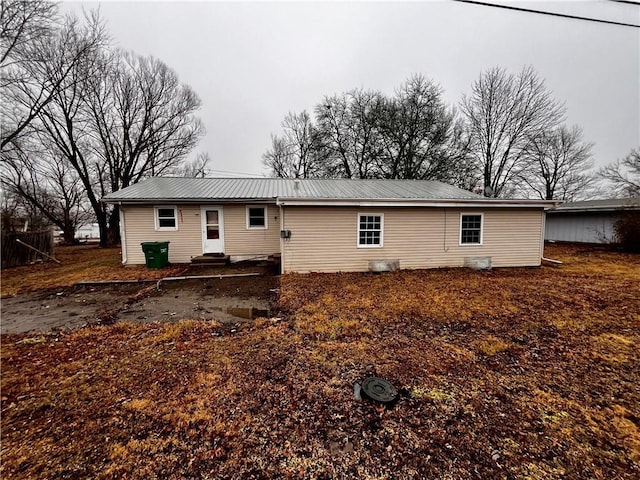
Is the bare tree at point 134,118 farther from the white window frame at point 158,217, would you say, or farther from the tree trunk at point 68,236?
the white window frame at point 158,217

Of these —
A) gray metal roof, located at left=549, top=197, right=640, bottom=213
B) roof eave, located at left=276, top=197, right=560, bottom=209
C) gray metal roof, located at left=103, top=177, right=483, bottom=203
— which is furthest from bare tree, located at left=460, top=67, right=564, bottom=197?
roof eave, located at left=276, top=197, right=560, bottom=209

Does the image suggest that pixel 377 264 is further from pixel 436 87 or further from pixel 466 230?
pixel 436 87

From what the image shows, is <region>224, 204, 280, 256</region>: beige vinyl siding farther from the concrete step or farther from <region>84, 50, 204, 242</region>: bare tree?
<region>84, 50, 204, 242</region>: bare tree

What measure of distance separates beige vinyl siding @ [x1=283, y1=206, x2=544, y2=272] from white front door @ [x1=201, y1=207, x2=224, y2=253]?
373cm

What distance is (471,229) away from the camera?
9391mm

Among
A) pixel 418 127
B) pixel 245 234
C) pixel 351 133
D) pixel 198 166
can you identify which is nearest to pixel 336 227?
pixel 245 234

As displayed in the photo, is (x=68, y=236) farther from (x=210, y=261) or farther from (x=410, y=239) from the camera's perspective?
(x=410, y=239)

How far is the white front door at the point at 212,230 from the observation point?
418 inches

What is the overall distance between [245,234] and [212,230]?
1.38 m

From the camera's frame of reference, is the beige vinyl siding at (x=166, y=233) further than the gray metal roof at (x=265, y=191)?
Yes

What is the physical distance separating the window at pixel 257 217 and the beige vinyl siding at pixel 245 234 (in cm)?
14

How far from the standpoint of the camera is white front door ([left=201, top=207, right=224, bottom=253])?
418 inches

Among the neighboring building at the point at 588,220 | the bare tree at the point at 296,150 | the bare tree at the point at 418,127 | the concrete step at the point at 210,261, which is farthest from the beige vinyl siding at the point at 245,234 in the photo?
the neighboring building at the point at 588,220

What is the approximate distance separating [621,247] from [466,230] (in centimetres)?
1215
